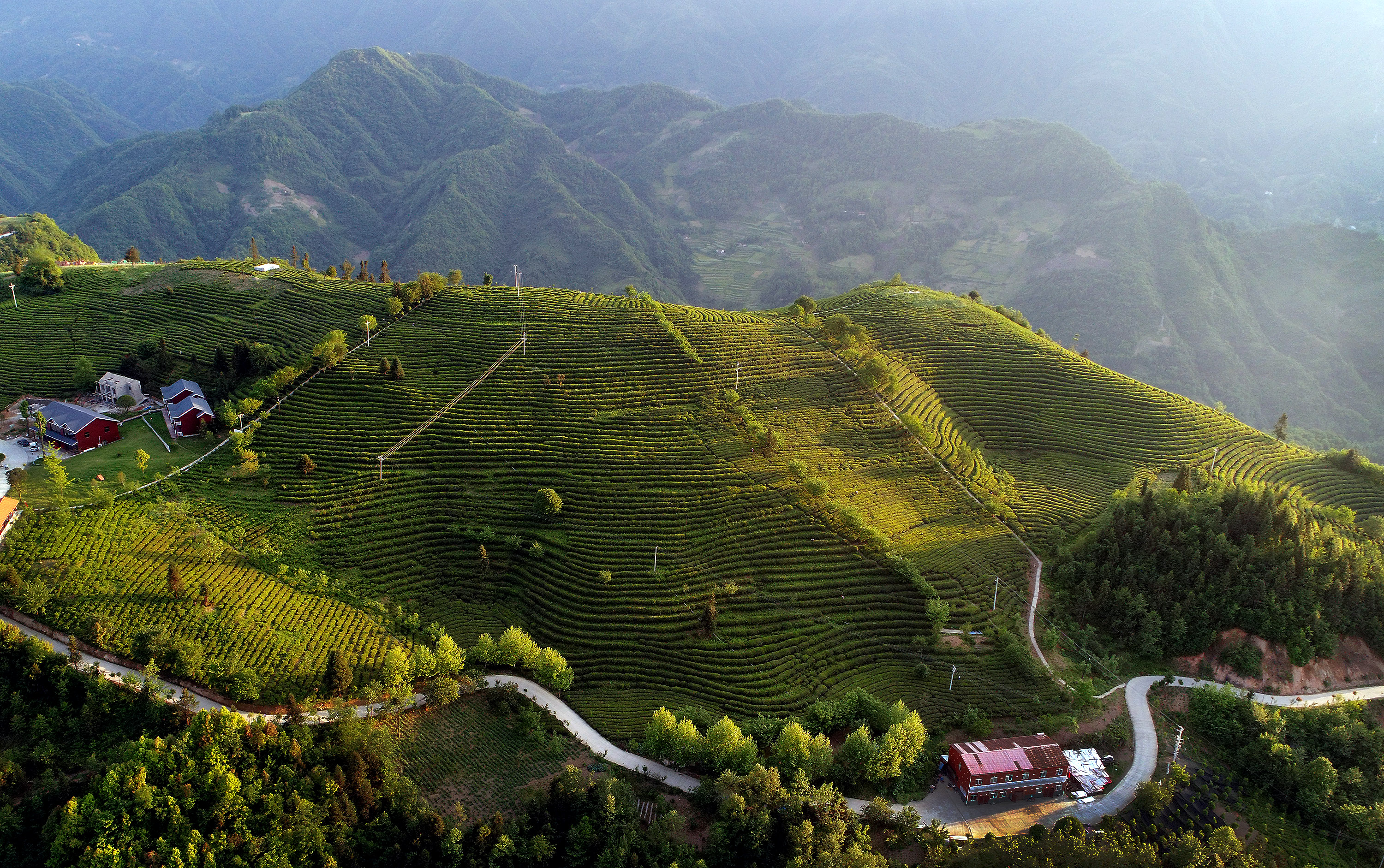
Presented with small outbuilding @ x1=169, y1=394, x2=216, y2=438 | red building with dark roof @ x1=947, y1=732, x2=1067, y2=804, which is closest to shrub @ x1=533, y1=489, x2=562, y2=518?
small outbuilding @ x1=169, y1=394, x2=216, y2=438

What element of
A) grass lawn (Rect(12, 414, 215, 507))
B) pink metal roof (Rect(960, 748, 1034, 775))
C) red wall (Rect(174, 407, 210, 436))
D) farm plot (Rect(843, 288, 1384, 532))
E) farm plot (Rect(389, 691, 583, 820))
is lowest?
farm plot (Rect(389, 691, 583, 820))

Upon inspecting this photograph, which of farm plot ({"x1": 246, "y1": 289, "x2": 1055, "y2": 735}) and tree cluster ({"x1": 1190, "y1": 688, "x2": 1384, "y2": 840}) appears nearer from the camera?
tree cluster ({"x1": 1190, "y1": 688, "x2": 1384, "y2": 840})

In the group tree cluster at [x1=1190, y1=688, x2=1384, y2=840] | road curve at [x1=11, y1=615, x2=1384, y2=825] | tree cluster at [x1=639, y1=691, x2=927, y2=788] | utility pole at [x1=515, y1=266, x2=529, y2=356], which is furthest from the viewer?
utility pole at [x1=515, y1=266, x2=529, y2=356]

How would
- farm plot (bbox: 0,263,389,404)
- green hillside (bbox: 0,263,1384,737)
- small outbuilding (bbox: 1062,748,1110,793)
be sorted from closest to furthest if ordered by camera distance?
1. small outbuilding (bbox: 1062,748,1110,793)
2. green hillside (bbox: 0,263,1384,737)
3. farm plot (bbox: 0,263,389,404)

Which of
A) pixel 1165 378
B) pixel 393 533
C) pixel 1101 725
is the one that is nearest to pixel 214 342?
pixel 393 533

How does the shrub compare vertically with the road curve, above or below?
above

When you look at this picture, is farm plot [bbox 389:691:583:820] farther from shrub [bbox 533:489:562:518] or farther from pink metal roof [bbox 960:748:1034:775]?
pink metal roof [bbox 960:748:1034:775]

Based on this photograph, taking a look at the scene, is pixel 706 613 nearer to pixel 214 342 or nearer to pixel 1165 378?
pixel 214 342

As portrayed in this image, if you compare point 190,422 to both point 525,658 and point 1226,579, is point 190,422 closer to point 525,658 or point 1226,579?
point 525,658
